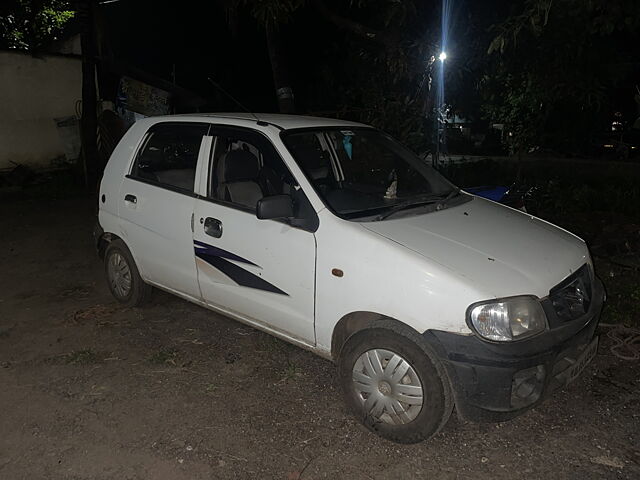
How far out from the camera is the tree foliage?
12.6 meters

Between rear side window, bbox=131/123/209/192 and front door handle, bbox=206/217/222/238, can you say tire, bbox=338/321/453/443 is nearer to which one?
front door handle, bbox=206/217/222/238

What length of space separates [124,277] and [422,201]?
2723mm

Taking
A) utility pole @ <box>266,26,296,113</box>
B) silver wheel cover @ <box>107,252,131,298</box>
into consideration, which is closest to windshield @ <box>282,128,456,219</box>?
silver wheel cover @ <box>107,252,131,298</box>

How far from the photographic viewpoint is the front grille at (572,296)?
9.54 ft

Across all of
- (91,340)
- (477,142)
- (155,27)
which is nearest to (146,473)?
(91,340)

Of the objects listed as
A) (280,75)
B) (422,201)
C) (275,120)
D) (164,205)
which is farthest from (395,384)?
(280,75)

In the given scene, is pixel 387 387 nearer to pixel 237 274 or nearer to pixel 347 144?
pixel 237 274

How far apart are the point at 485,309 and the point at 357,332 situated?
0.73 meters

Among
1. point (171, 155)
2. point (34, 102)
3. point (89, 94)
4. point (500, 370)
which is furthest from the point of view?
point (34, 102)

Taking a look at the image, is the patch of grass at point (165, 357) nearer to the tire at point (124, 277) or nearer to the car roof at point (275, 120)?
the tire at point (124, 277)

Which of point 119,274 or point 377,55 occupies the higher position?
point 377,55

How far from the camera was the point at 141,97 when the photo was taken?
43.2 ft

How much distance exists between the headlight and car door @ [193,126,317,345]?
99cm

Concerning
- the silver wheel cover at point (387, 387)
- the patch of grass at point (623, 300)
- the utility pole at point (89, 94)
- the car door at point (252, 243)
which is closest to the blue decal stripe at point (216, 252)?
the car door at point (252, 243)
